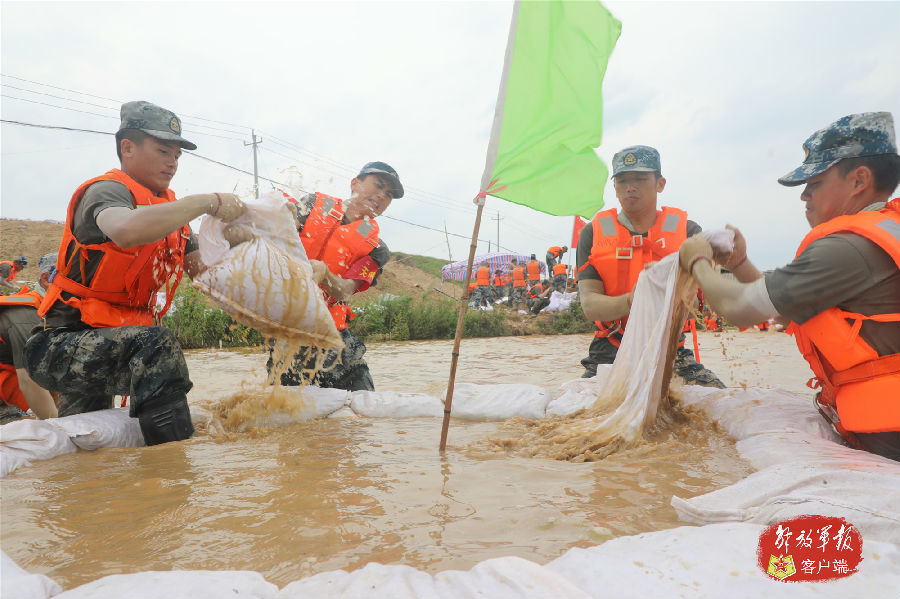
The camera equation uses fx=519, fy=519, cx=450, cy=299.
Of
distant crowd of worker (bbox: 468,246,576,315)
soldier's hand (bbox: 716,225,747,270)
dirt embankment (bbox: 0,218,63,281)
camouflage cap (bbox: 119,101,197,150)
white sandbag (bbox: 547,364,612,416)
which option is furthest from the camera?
dirt embankment (bbox: 0,218,63,281)

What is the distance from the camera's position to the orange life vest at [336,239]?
357 cm

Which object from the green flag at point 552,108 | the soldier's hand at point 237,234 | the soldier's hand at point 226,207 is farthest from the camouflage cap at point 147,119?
the green flag at point 552,108

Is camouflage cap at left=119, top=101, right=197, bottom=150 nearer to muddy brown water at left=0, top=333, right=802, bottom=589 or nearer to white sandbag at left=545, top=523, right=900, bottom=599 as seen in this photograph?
muddy brown water at left=0, top=333, right=802, bottom=589

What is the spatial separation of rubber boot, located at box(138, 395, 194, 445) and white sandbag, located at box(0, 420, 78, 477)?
0.96 feet

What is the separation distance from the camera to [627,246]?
3.23 metres

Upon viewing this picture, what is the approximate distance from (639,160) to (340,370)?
8.06 ft

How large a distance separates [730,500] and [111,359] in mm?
2659

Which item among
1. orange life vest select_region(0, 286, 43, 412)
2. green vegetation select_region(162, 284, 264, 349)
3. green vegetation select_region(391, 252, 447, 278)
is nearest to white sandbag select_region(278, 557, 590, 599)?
orange life vest select_region(0, 286, 43, 412)

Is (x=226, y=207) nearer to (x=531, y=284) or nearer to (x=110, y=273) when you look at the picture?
(x=110, y=273)

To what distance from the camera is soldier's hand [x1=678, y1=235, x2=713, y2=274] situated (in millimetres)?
2205

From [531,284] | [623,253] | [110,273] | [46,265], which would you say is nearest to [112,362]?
[110,273]

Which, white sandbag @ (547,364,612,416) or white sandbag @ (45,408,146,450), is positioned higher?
white sandbag @ (547,364,612,416)

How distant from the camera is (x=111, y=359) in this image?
251cm

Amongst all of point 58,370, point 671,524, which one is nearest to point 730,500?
point 671,524
